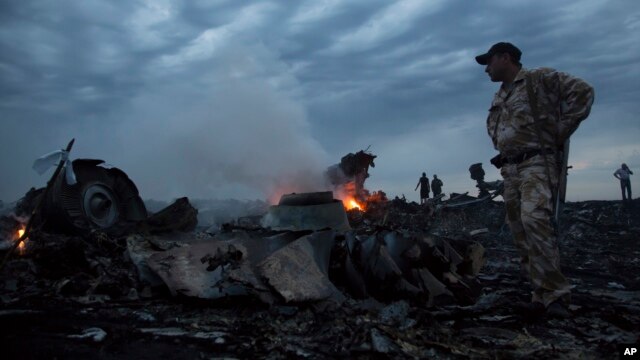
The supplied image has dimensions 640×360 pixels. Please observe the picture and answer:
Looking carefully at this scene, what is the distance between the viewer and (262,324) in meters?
3.36

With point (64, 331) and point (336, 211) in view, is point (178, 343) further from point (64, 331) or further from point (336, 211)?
point (336, 211)

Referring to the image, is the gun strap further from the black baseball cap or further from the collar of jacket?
the black baseball cap

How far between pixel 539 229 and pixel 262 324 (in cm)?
262

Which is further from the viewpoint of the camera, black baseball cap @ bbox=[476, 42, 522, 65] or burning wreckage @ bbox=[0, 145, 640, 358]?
black baseball cap @ bbox=[476, 42, 522, 65]

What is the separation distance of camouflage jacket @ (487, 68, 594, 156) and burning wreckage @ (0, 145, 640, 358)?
4.51 ft

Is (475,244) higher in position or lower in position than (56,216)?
lower

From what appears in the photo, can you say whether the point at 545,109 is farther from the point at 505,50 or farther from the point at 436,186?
the point at 436,186

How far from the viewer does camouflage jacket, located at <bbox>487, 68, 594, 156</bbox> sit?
407 cm

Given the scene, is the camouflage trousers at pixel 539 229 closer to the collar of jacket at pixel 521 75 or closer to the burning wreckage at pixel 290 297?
the burning wreckage at pixel 290 297

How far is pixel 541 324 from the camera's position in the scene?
345 cm

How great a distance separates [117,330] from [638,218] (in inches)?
697

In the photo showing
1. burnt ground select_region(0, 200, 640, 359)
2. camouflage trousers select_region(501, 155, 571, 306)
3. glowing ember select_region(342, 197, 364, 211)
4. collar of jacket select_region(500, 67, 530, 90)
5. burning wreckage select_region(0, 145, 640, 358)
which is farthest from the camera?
glowing ember select_region(342, 197, 364, 211)

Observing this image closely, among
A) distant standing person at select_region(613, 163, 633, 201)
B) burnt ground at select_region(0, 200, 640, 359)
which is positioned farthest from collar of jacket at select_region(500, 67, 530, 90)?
distant standing person at select_region(613, 163, 633, 201)

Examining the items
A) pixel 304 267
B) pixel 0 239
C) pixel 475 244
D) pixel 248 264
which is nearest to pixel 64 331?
pixel 248 264
